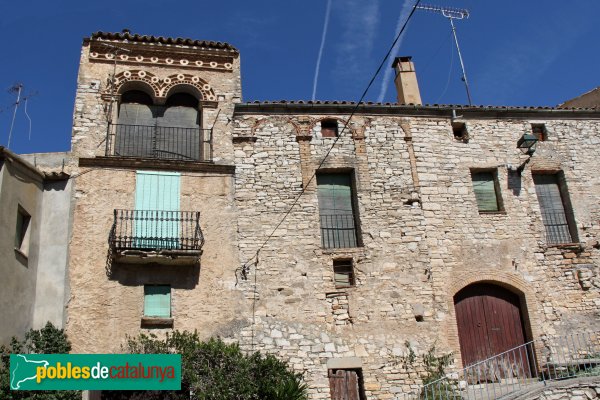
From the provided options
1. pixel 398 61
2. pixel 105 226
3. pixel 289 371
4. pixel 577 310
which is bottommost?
pixel 289 371

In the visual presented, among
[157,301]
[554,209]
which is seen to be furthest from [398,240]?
[157,301]

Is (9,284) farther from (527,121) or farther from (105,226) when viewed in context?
(527,121)

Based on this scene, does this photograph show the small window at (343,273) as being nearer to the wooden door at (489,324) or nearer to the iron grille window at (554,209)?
the wooden door at (489,324)

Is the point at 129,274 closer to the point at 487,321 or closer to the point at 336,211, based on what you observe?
the point at 336,211

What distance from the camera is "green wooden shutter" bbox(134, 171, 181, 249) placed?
14.3 m

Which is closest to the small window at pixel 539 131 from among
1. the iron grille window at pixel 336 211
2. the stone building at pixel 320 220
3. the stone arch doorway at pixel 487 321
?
the stone building at pixel 320 220

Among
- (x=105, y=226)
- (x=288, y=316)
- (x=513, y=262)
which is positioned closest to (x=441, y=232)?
(x=513, y=262)

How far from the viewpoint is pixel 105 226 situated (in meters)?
14.4

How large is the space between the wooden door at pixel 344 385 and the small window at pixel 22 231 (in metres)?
7.25

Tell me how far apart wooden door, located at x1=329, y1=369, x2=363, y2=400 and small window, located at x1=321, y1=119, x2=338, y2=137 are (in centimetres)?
612

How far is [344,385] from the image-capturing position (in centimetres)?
1402

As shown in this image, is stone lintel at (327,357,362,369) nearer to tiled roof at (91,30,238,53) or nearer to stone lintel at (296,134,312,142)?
stone lintel at (296,134,312,142)

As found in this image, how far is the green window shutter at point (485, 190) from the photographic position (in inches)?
651

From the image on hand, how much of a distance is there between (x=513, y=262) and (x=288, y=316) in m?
5.90
